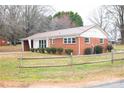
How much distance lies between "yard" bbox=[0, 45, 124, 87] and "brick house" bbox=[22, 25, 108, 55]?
1.18ft

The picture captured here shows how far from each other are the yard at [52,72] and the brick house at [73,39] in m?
0.36

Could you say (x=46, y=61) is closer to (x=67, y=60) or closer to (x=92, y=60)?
(x=67, y=60)

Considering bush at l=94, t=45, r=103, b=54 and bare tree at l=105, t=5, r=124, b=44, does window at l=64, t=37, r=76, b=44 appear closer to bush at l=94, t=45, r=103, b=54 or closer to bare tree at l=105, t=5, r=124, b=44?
bush at l=94, t=45, r=103, b=54

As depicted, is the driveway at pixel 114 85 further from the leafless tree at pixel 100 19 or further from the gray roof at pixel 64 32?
the gray roof at pixel 64 32

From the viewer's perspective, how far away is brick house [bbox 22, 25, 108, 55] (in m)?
8.30

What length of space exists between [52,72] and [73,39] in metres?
1.31

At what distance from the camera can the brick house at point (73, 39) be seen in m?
8.30

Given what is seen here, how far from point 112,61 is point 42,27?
123 inches

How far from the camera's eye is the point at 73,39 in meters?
8.54

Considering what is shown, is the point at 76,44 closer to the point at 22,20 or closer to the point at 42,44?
the point at 42,44

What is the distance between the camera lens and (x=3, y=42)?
804cm

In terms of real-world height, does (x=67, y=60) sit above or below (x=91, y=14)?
below

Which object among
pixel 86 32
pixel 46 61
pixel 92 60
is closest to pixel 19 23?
pixel 46 61

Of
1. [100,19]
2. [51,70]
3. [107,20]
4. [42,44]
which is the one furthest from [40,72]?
[107,20]
